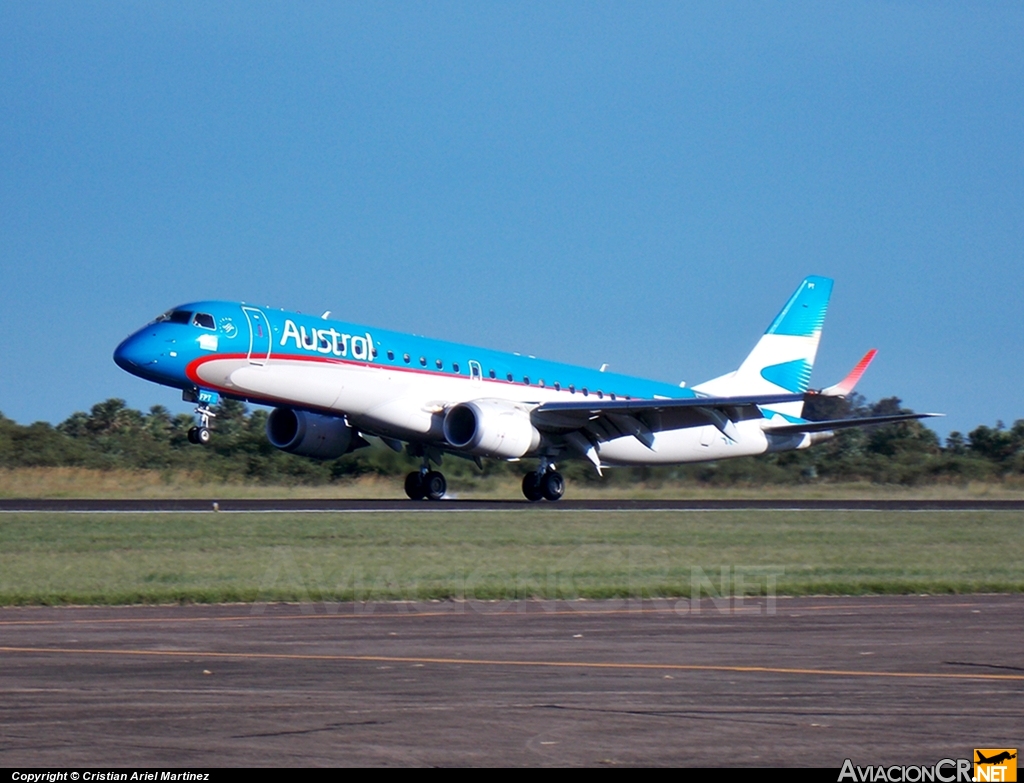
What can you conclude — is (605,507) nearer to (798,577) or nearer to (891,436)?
(798,577)

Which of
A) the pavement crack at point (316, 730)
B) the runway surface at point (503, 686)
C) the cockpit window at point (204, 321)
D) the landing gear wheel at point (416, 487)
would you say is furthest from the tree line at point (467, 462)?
the pavement crack at point (316, 730)

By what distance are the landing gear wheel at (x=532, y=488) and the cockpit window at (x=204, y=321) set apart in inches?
372

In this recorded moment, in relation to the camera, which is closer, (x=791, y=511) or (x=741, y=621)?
(x=741, y=621)

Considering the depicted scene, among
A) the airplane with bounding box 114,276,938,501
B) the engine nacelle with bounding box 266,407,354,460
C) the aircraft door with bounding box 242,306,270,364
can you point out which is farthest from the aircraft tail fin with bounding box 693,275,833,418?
the aircraft door with bounding box 242,306,270,364

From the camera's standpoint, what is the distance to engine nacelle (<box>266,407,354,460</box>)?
33.7m

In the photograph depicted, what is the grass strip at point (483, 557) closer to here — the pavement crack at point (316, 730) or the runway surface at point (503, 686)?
the runway surface at point (503, 686)

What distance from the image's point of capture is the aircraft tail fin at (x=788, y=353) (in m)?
43.5

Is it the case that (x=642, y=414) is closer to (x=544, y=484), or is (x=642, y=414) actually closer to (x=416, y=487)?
(x=544, y=484)

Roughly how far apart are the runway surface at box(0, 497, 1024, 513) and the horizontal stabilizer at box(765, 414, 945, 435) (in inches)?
84.1

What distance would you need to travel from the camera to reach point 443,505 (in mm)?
31812

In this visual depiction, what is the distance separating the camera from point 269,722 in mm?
6844

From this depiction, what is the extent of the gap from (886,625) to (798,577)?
15.0 feet

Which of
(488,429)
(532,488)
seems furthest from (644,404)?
(488,429)

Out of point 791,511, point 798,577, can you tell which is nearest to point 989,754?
point 798,577
